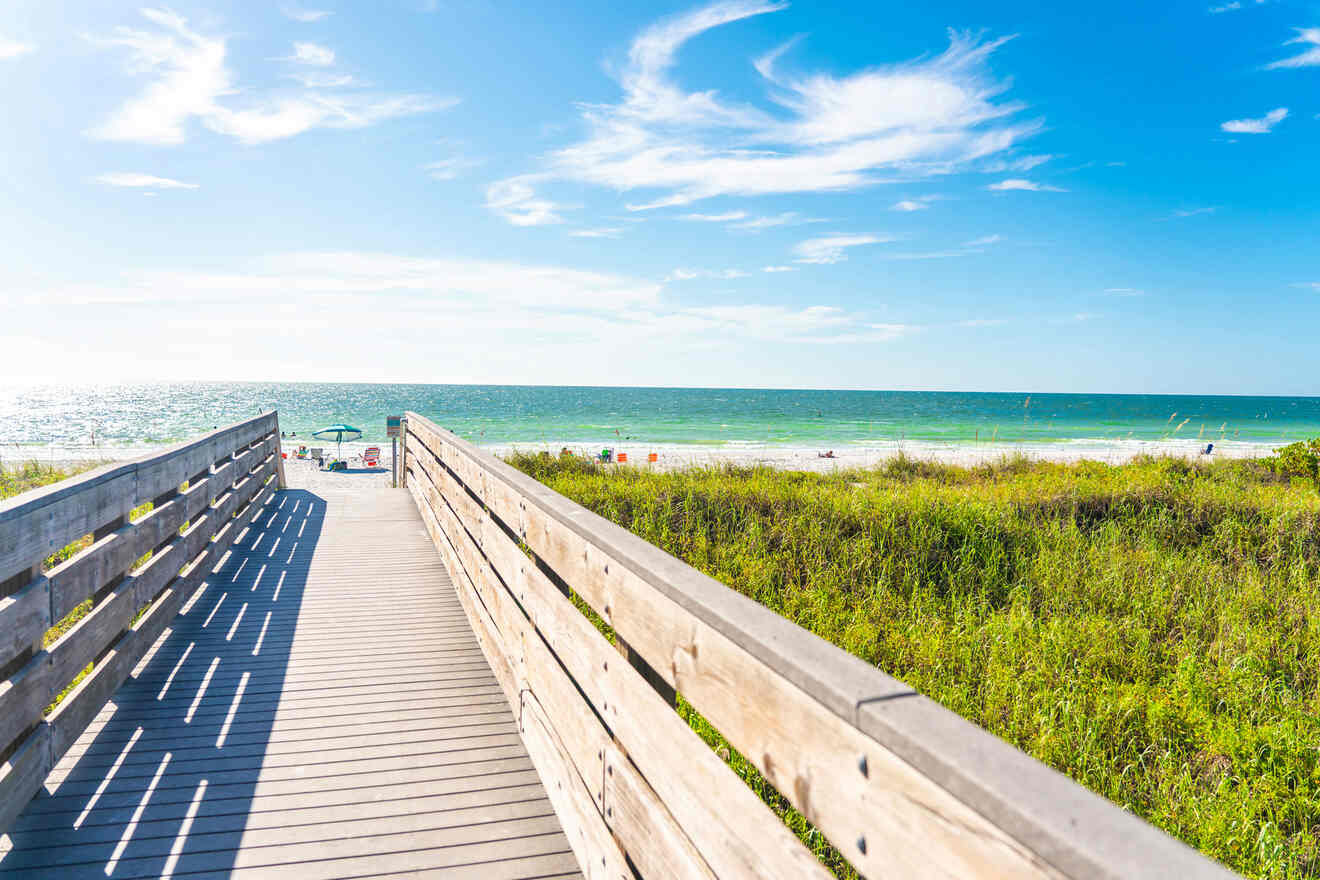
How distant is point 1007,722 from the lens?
10.9ft

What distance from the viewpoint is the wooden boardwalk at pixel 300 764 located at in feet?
7.41

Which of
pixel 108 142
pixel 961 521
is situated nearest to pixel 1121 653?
pixel 961 521

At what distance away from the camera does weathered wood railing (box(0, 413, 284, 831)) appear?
2.28m

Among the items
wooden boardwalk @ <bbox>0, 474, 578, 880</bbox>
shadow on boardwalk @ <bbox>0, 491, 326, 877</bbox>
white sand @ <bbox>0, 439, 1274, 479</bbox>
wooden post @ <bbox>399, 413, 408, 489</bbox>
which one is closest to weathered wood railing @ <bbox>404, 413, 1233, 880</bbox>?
wooden boardwalk @ <bbox>0, 474, 578, 880</bbox>

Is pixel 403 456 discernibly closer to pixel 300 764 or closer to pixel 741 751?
pixel 300 764

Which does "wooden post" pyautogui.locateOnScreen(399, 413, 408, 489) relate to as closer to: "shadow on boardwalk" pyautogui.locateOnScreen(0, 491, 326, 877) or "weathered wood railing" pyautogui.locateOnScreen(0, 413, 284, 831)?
"weathered wood railing" pyautogui.locateOnScreen(0, 413, 284, 831)

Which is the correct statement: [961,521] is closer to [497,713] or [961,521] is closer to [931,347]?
[497,713]

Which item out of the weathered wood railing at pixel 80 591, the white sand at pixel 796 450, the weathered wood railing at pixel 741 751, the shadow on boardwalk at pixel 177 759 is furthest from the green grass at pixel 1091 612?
the white sand at pixel 796 450

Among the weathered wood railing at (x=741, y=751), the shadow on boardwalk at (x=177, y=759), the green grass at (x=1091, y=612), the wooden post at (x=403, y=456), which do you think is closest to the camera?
the weathered wood railing at (x=741, y=751)

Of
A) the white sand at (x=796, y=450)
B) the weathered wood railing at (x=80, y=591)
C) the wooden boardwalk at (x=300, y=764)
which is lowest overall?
the white sand at (x=796, y=450)

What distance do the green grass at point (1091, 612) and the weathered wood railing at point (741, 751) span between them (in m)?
1.07

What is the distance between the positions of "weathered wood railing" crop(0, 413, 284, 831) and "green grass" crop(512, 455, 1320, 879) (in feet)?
8.45

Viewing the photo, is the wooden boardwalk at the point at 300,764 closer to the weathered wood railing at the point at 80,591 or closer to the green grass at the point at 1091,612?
the weathered wood railing at the point at 80,591

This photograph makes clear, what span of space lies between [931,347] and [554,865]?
3357 inches
